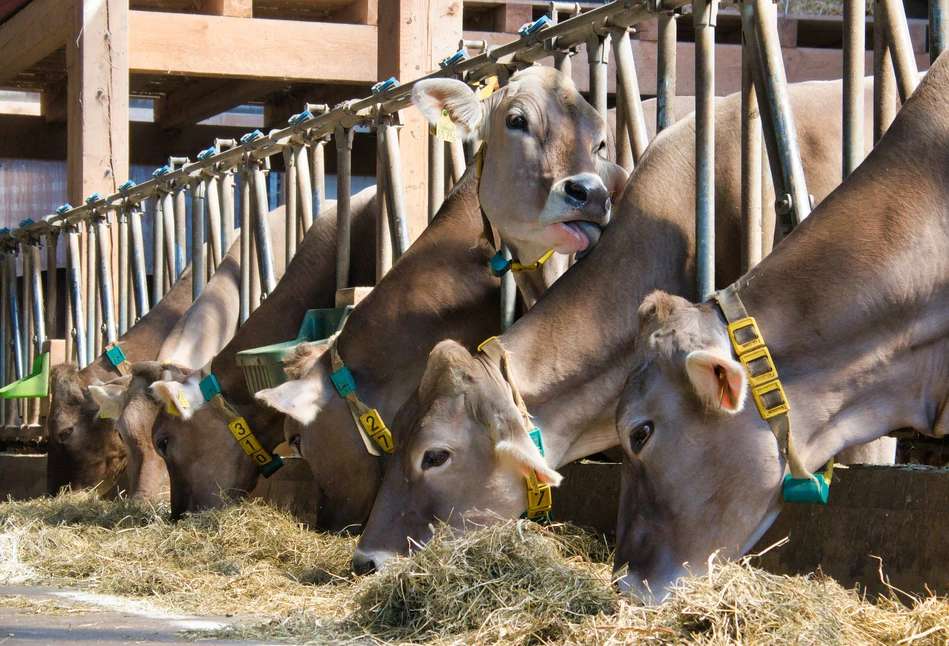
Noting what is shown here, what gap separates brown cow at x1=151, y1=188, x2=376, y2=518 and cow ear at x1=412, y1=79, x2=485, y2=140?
212 centimetres

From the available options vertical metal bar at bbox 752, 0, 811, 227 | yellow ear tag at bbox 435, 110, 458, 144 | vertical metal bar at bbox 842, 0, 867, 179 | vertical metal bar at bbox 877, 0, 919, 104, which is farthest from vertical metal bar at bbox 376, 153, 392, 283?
vertical metal bar at bbox 877, 0, 919, 104

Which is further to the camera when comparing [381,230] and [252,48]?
[252,48]

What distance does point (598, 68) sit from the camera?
Answer: 5992 millimetres

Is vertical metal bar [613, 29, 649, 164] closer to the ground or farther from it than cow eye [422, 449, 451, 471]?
farther from it

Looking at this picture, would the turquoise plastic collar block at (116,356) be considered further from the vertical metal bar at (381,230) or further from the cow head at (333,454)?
the cow head at (333,454)

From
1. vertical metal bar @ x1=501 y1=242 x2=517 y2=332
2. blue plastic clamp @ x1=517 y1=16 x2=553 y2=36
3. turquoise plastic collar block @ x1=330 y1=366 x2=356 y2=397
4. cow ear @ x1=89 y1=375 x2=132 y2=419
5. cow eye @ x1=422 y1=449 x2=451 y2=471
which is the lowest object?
cow ear @ x1=89 y1=375 x2=132 y2=419

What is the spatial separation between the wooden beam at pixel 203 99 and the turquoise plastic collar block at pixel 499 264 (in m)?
6.45

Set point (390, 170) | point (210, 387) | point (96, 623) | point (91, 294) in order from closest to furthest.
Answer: point (96, 623) < point (390, 170) < point (210, 387) < point (91, 294)

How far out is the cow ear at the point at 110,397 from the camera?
819 centimetres

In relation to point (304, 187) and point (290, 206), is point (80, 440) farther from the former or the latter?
point (304, 187)

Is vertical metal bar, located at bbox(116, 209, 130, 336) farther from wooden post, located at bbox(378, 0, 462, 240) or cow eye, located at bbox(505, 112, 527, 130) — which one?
cow eye, located at bbox(505, 112, 527, 130)

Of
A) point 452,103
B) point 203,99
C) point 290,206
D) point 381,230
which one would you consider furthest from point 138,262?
point 452,103

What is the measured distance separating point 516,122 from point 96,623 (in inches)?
109

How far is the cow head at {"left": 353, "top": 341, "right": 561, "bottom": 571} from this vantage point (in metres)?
4.81
